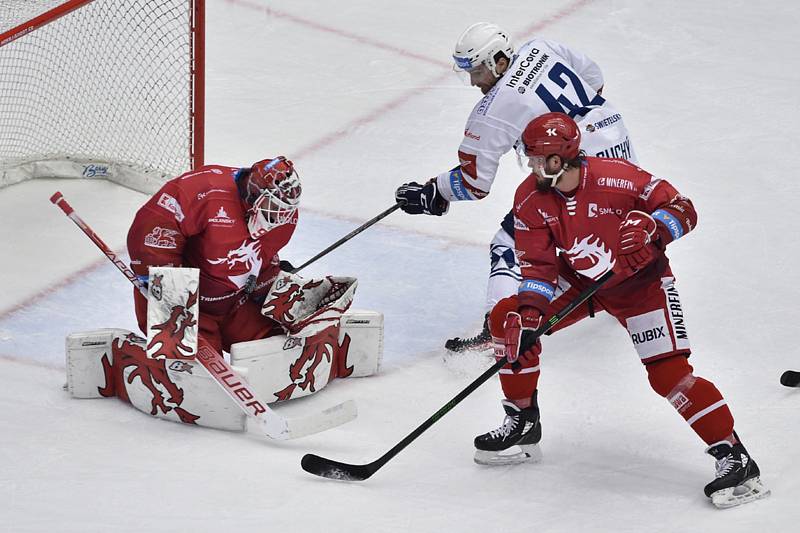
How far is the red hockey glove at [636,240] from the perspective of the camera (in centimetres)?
348

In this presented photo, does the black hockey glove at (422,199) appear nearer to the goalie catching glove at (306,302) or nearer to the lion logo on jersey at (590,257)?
the goalie catching glove at (306,302)

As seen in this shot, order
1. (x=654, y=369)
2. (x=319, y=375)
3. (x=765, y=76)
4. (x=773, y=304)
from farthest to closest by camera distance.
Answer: (x=765, y=76) → (x=773, y=304) → (x=319, y=375) → (x=654, y=369)

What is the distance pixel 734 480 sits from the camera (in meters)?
3.53

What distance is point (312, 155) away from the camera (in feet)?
19.4

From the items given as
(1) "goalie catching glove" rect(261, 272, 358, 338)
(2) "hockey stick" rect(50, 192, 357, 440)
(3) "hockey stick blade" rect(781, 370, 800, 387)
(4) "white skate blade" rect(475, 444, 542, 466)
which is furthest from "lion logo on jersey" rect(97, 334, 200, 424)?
(3) "hockey stick blade" rect(781, 370, 800, 387)

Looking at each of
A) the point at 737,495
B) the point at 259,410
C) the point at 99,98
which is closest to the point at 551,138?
the point at 737,495

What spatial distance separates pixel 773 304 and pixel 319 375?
160 centimetres

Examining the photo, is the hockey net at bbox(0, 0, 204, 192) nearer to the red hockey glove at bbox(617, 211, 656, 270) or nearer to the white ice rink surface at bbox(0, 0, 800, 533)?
the white ice rink surface at bbox(0, 0, 800, 533)

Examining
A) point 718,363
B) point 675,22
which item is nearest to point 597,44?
point 675,22

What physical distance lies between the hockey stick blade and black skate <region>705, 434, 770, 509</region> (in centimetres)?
61

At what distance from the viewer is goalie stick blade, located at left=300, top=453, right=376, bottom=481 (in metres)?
3.72

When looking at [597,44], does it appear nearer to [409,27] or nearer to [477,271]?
[409,27]

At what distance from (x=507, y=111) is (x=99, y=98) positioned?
2318 mm

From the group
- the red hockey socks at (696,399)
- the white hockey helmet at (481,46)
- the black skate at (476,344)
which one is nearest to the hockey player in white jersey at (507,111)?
the white hockey helmet at (481,46)
